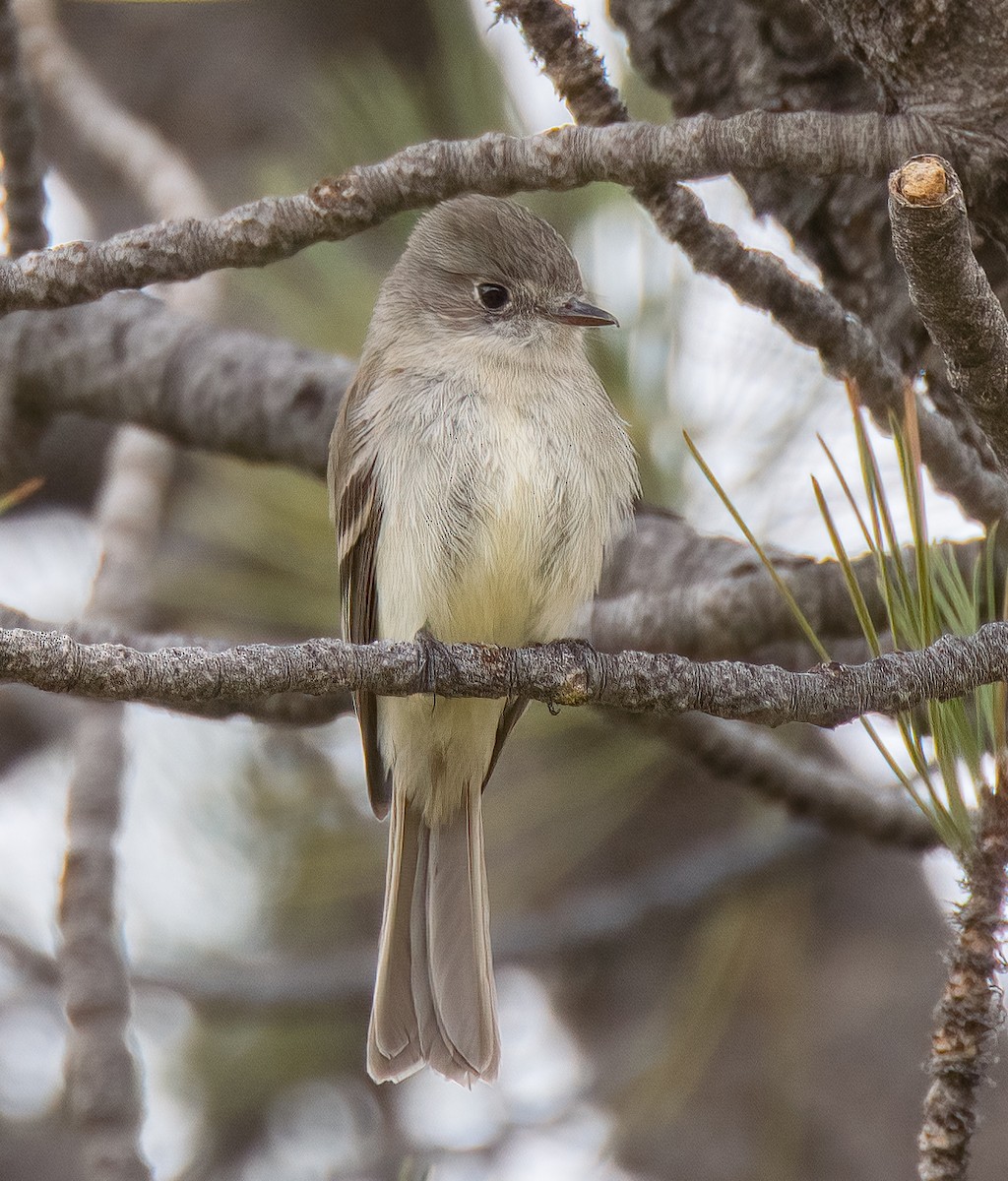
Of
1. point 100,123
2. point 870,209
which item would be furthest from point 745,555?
point 100,123

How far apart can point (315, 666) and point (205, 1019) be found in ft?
8.55

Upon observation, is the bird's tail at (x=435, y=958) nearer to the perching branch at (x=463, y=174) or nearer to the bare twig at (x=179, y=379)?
the bare twig at (x=179, y=379)

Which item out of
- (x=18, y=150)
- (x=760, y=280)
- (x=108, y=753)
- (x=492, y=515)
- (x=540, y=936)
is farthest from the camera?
(x=540, y=936)

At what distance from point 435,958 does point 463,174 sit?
5.40 ft

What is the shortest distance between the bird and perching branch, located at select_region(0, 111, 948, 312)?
0.85 metres

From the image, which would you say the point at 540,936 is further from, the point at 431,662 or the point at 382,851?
the point at 431,662

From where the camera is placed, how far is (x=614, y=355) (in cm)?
344

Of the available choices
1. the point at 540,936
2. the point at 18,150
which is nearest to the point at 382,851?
the point at 540,936

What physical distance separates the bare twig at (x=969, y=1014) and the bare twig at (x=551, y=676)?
0.51 feet

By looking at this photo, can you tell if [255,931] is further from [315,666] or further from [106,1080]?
[315,666]

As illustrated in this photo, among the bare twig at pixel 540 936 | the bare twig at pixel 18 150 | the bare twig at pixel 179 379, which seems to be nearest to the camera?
the bare twig at pixel 18 150

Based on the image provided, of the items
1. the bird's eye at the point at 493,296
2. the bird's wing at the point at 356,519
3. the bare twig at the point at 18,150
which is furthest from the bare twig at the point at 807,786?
the bare twig at the point at 18,150

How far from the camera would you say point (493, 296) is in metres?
3.09

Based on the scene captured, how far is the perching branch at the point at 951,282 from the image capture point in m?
1.40
